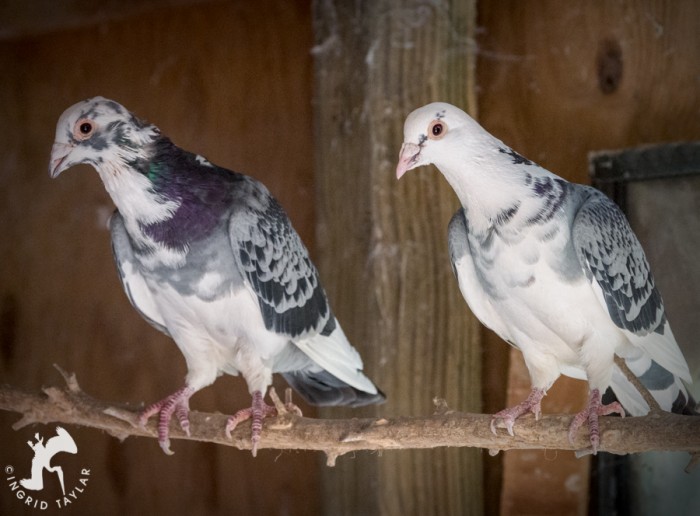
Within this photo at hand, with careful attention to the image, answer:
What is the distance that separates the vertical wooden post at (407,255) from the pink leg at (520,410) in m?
0.18

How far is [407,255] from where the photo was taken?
5.62ft

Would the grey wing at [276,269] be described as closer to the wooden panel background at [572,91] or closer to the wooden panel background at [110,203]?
the wooden panel background at [110,203]

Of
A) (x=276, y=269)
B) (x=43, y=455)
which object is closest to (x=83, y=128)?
(x=276, y=269)

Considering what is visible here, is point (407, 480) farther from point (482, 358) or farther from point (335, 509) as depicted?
point (482, 358)

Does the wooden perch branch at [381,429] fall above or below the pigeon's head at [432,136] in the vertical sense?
below

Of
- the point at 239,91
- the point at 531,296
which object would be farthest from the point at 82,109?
the point at 531,296

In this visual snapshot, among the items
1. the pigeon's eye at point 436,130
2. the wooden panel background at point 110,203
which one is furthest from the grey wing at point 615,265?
the wooden panel background at point 110,203

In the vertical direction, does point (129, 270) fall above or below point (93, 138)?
below

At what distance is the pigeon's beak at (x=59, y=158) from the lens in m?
1.47

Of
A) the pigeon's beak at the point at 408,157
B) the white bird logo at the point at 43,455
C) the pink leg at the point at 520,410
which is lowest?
the white bird logo at the point at 43,455

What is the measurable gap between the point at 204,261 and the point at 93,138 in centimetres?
26

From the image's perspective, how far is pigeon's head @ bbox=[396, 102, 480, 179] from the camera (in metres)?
1.42

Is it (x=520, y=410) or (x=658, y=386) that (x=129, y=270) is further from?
(x=658, y=386)

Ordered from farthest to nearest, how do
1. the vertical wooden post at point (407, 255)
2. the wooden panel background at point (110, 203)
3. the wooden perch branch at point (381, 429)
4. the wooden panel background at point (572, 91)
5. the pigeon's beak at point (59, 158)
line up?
1. the wooden panel background at point (110, 203)
2. the vertical wooden post at point (407, 255)
3. the wooden panel background at point (572, 91)
4. the pigeon's beak at point (59, 158)
5. the wooden perch branch at point (381, 429)
